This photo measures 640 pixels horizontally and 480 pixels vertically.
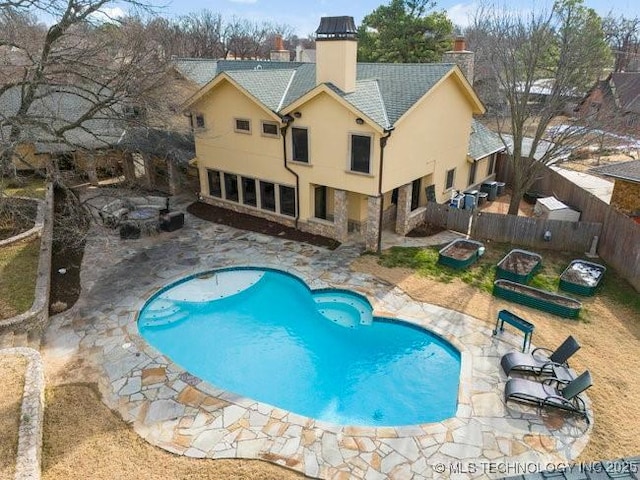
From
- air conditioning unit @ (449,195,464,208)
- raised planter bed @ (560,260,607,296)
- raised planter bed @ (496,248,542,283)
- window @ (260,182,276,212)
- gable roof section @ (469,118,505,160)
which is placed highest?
gable roof section @ (469,118,505,160)

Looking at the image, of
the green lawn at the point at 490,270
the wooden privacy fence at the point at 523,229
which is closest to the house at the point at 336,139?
the green lawn at the point at 490,270

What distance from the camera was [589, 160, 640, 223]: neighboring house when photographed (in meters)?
17.3

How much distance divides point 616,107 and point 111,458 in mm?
24264

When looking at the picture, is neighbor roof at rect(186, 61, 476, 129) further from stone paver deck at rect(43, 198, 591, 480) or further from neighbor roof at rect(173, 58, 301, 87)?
stone paver deck at rect(43, 198, 591, 480)

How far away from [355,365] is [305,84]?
43.7 feet

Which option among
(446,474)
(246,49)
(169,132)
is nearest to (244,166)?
(169,132)

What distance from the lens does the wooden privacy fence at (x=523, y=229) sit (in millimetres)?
17062

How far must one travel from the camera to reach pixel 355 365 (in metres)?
11.9

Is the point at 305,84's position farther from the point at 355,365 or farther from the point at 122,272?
the point at 355,365

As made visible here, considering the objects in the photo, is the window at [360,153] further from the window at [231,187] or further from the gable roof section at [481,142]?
the gable roof section at [481,142]

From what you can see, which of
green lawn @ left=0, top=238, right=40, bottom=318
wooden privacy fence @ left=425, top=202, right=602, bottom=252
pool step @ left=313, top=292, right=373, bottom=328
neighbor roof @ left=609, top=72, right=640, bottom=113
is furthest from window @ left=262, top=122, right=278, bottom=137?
neighbor roof @ left=609, top=72, right=640, bottom=113

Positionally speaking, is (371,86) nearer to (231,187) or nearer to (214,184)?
(231,187)

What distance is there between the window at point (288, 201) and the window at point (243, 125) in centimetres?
315

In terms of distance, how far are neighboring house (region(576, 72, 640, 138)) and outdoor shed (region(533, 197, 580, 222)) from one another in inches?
152
